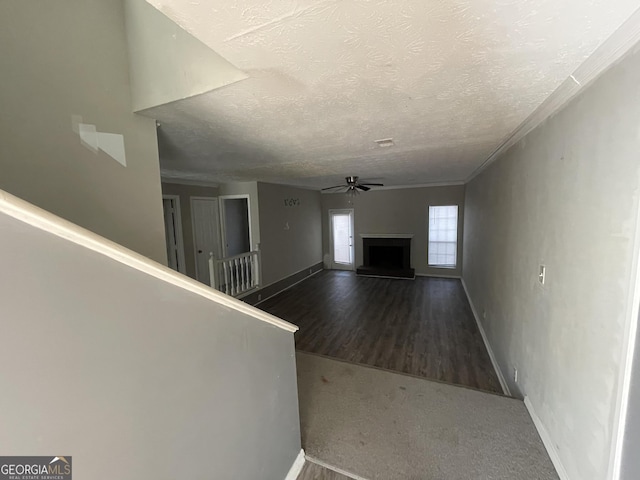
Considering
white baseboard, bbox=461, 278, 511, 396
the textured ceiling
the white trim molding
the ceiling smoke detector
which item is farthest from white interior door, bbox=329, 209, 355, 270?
the white trim molding

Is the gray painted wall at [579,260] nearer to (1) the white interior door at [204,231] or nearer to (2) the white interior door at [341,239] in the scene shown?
(1) the white interior door at [204,231]

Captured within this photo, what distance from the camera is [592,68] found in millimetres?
1246

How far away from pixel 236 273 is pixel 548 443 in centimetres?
446

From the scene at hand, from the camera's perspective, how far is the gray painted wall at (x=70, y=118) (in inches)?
50.2

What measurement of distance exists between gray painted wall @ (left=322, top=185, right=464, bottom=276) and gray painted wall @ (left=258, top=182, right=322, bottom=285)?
3.62 ft

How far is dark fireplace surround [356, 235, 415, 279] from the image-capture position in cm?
720

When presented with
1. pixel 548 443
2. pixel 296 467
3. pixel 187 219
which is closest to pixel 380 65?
pixel 296 467

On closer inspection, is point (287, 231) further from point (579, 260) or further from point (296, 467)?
point (579, 260)

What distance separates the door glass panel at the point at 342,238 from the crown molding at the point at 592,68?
608 cm

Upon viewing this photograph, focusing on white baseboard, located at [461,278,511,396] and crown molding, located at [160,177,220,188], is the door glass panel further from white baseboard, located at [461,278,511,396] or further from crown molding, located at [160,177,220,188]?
white baseboard, located at [461,278,511,396]

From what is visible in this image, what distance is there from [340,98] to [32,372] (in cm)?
174

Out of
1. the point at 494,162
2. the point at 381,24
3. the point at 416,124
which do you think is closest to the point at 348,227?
the point at 494,162

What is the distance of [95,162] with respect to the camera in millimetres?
1577

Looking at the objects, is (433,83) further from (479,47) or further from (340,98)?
(340,98)
